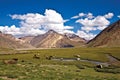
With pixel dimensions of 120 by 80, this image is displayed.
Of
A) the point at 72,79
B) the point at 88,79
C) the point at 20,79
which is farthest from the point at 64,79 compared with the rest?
the point at 20,79

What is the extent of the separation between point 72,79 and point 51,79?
320 centimetres

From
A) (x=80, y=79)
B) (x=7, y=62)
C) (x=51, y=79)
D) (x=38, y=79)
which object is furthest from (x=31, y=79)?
(x=7, y=62)

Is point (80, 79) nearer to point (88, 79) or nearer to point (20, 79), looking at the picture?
point (88, 79)

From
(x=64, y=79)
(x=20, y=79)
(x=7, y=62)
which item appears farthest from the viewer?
(x=7, y=62)

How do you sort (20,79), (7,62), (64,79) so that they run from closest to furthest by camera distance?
(20,79) < (64,79) < (7,62)

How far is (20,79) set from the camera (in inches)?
1151

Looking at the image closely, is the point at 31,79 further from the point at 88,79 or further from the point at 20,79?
the point at 88,79

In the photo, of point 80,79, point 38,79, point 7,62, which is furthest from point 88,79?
point 7,62

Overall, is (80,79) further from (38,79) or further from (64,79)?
(38,79)

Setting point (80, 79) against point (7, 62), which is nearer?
point (80, 79)

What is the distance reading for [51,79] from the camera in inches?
1215

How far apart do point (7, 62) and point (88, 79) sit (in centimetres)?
2699

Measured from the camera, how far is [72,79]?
32.6m

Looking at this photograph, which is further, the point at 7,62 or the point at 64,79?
the point at 7,62
